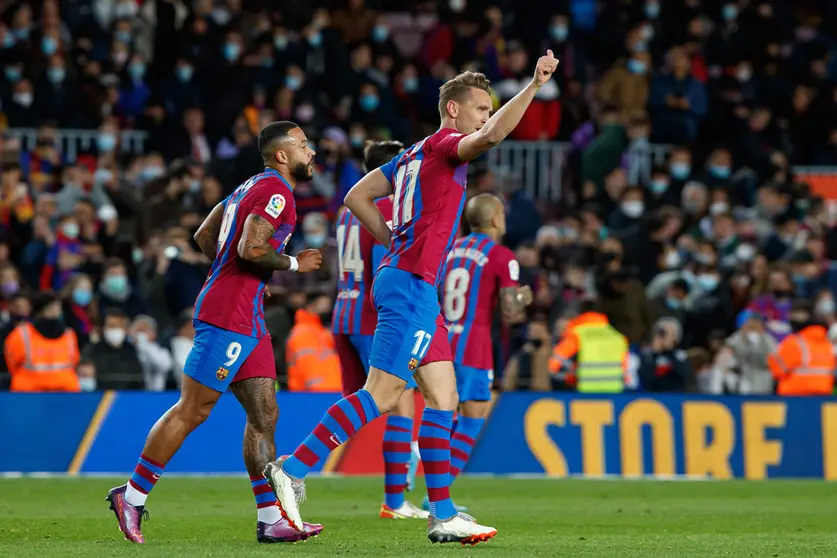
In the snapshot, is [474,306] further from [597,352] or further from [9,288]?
[9,288]

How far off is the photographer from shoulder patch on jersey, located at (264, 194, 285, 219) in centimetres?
963

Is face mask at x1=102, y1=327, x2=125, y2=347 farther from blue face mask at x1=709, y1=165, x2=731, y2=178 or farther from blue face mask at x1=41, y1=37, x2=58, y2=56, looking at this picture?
blue face mask at x1=709, y1=165, x2=731, y2=178

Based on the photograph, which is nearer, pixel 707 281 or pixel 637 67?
pixel 707 281

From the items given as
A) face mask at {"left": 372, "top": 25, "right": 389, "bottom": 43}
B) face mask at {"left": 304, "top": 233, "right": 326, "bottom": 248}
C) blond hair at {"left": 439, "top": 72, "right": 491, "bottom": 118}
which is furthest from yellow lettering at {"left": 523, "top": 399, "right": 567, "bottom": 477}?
face mask at {"left": 372, "top": 25, "right": 389, "bottom": 43}

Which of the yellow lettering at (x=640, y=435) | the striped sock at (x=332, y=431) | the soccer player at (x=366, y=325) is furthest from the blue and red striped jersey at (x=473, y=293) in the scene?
the yellow lettering at (x=640, y=435)

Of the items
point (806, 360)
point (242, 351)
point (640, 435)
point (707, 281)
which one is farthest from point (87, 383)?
point (242, 351)

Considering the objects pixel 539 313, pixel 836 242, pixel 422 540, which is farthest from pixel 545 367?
pixel 422 540

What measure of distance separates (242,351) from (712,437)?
28.1 ft

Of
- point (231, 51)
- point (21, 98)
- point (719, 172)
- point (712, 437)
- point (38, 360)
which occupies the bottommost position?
point (712, 437)

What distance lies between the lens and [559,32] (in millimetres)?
25500

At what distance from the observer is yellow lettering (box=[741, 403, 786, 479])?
661 inches

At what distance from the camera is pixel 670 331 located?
727 inches

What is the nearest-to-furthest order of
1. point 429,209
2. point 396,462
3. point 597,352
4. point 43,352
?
point 429,209 < point 396,462 < point 43,352 < point 597,352

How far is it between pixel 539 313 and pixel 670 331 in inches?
57.7
